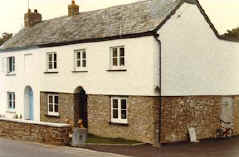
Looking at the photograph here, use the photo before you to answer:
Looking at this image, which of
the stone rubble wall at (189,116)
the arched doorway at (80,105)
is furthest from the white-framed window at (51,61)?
the stone rubble wall at (189,116)

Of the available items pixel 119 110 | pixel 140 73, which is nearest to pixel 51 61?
pixel 119 110

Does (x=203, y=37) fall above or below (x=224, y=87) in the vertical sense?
above

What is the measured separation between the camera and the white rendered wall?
21.8 metres

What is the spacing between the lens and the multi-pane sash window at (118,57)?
22.9 meters

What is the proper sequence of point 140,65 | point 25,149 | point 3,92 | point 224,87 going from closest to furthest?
point 25,149 < point 140,65 < point 224,87 < point 3,92

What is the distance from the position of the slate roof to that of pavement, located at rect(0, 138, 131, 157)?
7059 mm

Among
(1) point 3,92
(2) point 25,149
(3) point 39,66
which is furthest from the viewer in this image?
(1) point 3,92

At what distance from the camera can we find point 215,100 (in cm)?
2455

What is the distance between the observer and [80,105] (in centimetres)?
2611

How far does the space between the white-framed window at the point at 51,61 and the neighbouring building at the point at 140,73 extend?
67mm

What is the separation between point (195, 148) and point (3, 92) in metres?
19.0

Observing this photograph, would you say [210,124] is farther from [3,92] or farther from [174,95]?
[3,92]

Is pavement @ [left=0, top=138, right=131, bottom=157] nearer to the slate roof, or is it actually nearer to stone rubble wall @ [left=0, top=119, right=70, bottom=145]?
stone rubble wall @ [left=0, top=119, right=70, bottom=145]

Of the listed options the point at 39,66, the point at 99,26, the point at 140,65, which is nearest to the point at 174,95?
the point at 140,65
